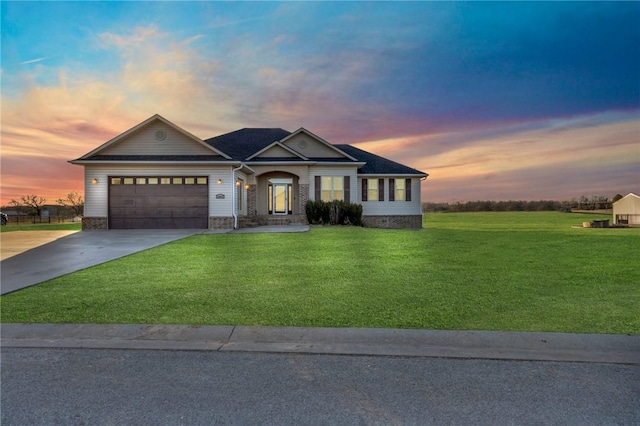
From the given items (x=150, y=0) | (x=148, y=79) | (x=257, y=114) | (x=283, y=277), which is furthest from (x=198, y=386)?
(x=257, y=114)

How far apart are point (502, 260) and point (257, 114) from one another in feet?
82.7

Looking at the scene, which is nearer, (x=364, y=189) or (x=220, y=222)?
(x=220, y=222)

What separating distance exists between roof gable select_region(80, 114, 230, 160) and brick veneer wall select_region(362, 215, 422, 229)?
11715 millimetres

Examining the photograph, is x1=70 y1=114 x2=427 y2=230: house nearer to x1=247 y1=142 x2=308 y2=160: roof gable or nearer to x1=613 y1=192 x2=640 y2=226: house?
x1=247 y1=142 x2=308 y2=160: roof gable

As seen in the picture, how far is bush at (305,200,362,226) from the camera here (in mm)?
23625

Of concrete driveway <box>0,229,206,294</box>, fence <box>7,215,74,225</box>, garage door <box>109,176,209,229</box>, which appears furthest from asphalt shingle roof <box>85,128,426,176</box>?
fence <box>7,215,74,225</box>

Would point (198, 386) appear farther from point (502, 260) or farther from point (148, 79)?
point (148, 79)

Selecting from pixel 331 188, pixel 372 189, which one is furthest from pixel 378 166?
pixel 331 188

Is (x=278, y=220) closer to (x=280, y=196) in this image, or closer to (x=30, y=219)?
(x=280, y=196)

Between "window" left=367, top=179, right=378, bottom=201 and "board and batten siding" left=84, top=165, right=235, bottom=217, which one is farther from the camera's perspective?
"window" left=367, top=179, right=378, bottom=201

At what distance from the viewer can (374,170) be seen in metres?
27.9

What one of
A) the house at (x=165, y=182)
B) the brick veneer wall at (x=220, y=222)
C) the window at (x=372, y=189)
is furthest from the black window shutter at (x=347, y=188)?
the brick veneer wall at (x=220, y=222)

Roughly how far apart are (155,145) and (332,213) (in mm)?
11312

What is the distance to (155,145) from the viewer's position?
71.4 feet
